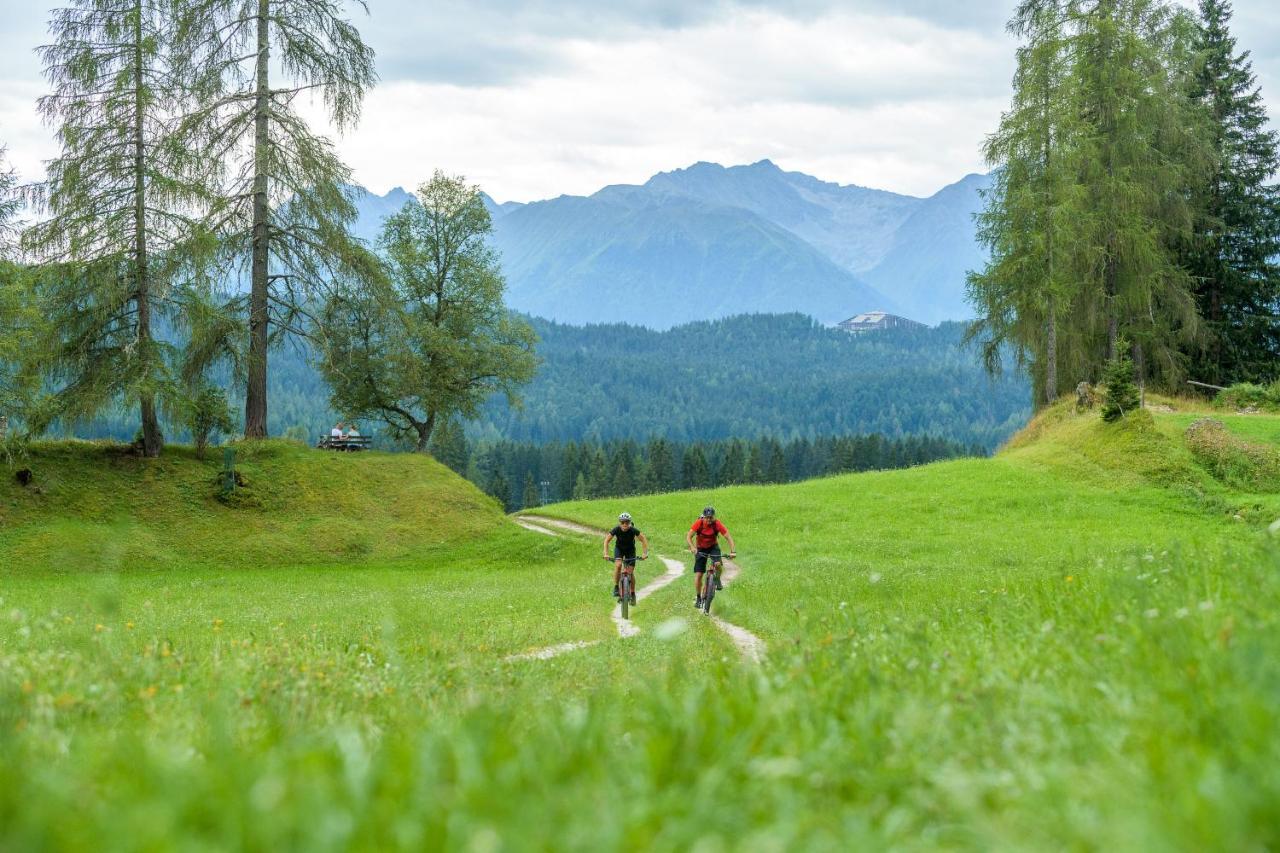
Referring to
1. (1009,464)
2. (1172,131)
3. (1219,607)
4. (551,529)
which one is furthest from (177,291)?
(1172,131)

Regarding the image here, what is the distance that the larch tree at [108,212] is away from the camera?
97.3 ft

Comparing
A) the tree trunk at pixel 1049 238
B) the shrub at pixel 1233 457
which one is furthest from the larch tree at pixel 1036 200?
the shrub at pixel 1233 457

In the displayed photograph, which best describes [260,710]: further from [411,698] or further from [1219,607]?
[1219,607]

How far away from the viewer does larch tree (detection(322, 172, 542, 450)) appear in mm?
45594

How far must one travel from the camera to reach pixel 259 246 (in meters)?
36.3

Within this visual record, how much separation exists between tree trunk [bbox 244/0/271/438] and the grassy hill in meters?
2.39

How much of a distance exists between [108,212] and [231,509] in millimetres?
11303

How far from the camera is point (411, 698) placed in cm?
617

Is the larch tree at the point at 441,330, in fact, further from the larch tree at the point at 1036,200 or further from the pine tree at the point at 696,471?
the pine tree at the point at 696,471

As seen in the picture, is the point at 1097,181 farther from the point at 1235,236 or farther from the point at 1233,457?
the point at 1233,457

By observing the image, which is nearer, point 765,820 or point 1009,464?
point 765,820

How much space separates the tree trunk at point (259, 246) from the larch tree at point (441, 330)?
6.67 m

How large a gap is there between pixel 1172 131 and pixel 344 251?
128ft

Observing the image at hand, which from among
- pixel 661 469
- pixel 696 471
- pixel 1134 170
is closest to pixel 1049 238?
pixel 1134 170
